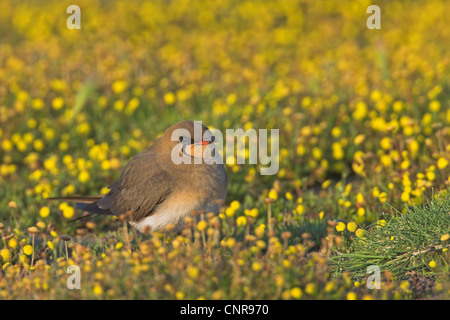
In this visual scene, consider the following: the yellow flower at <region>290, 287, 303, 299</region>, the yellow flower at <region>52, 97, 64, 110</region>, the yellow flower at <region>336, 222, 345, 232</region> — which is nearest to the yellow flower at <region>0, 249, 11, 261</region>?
the yellow flower at <region>290, 287, 303, 299</region>

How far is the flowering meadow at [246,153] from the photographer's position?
3693mm

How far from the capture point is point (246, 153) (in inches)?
252

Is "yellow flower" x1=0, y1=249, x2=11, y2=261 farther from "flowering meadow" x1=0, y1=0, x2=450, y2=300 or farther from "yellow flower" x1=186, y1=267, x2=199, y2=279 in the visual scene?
"yellow flower" x1=186, y1=267, x2=199, y2=279

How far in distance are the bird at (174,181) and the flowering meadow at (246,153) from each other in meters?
0.20

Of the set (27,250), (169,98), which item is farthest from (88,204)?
(169,98)

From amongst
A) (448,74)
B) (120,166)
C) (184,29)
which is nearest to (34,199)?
(120,166)

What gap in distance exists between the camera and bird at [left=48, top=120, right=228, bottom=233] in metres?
4.51

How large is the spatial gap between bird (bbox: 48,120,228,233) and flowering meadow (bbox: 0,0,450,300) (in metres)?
0.20

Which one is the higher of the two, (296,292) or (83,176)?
(83,176)

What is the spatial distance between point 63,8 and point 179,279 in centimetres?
1153

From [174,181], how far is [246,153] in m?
1.91

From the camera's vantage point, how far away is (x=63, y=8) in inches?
541

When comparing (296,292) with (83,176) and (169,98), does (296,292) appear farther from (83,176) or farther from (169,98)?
(169,98)

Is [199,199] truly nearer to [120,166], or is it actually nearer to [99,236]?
[99,236]
